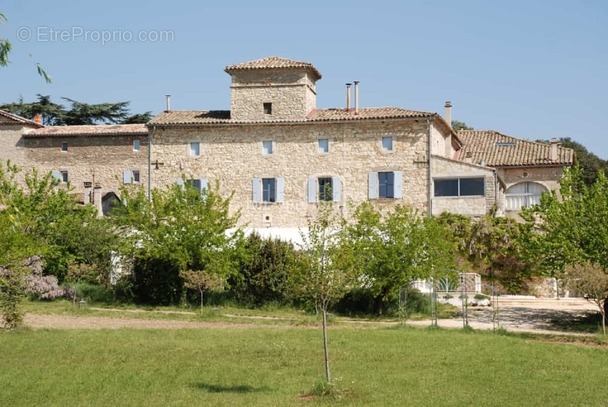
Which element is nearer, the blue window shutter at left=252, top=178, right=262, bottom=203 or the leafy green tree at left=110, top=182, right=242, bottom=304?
the leafy green tree at left=110, top=182, right=242, bottom=304

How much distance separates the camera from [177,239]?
37.1 meters

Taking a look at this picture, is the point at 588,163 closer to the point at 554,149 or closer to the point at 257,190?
the point at 554,149

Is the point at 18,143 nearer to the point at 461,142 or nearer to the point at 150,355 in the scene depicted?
the point at 461,142

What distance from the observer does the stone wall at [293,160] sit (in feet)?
142

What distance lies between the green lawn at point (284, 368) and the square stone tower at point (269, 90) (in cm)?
1897

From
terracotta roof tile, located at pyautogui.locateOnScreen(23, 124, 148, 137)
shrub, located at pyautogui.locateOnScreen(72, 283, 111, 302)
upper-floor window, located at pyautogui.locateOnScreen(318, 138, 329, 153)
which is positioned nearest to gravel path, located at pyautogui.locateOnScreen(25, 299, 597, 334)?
shrub, located at pyautogui.locateOnScreen(72, 283, 111, 302)

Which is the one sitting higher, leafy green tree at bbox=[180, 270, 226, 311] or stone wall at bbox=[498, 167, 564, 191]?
stone wall at bbox=[498, 167, 564, 191]

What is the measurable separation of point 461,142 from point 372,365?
33594mm

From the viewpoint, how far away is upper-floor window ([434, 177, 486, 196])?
4269 centimetres

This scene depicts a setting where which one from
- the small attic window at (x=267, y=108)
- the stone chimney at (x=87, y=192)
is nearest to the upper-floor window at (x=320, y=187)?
the small attic window at (x=267, y=108)

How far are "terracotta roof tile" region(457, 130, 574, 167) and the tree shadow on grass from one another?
33542 millimetres

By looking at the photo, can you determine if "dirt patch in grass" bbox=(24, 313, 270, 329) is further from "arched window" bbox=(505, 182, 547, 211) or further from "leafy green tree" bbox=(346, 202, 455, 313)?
"arched window" bbox=(505, 182, 547, 211)

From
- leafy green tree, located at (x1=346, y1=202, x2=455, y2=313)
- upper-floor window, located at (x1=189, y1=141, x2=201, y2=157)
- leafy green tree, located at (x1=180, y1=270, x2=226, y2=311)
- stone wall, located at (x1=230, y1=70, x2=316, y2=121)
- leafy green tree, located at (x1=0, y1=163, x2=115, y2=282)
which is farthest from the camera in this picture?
upper-floor window, located at (x1=189, y1=141, x2=201, y2=157)

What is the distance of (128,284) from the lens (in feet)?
124
